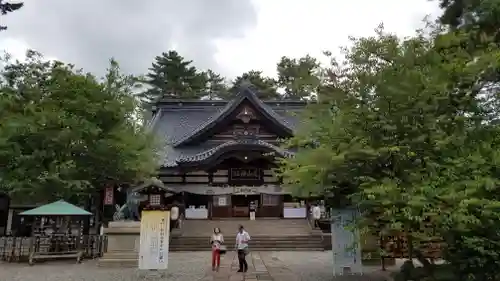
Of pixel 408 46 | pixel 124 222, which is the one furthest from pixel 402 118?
pixel 124 222

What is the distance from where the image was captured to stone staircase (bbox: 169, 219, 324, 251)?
20000 millimetres

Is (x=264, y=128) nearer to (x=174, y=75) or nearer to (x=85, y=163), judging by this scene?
(x=85, y=163)

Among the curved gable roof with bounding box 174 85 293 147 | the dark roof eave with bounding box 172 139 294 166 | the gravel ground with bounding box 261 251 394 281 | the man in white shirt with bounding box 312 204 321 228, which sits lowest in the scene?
the gravel ground with bounding box 261 251 394 281

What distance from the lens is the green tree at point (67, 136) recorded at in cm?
1631

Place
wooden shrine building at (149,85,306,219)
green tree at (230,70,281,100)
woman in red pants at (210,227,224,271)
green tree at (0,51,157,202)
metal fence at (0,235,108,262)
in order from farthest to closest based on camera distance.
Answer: green tree at (230,70,281,100) → wooden shrine building at (149,85,306,219) → green tree at (0,51,157,202) → metal fence at (0,235,108,262) → woman in red pants at (210,227,224,271)

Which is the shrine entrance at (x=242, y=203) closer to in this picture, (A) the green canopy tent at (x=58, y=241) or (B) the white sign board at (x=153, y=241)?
(A) the green canopy tent at (x=58, y=241)

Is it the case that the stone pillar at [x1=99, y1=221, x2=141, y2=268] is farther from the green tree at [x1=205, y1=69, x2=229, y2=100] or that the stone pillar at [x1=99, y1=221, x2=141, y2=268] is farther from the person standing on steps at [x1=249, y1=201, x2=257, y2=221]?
the green tree at [x1=205, y1=69, x2=229, y2=100]

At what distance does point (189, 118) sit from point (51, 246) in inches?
802

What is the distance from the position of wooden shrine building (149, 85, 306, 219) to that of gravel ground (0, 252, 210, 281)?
11586 mm

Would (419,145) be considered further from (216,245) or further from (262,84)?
(262,84)

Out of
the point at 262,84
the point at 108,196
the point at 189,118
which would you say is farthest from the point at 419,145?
the point at 262,84

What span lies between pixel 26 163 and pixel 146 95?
44.7 meters

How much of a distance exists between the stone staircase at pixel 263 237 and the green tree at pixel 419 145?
35.5ft

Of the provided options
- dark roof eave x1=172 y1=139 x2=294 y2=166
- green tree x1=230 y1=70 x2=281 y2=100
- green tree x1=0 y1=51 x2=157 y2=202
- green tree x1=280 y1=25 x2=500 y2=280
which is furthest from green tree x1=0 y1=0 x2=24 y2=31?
green tree x1=230 y1=70 x2=281 y2=100
